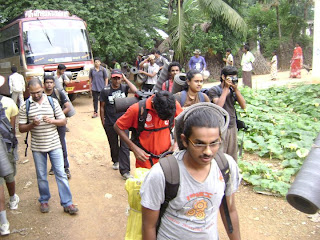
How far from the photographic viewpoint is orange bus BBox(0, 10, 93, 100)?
456 inches

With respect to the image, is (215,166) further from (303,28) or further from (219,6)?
(303,28)

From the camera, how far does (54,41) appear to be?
39.3 feet

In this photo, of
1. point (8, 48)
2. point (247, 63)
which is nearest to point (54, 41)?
point (8, 48)

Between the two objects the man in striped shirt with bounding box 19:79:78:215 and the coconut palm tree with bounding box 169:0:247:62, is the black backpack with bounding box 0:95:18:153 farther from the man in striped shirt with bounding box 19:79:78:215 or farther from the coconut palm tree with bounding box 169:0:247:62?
the coconut palm tree with bounding box 169:0:247:62

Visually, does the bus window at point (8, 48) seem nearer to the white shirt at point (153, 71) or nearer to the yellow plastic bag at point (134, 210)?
the white shirt at point (153, 71)

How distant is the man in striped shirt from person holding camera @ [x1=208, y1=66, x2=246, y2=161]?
2.05 m

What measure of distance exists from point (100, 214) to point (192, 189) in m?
2.98

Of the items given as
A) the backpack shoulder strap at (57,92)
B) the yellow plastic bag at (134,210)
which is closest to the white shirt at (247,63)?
the backpack shoulder strap at (57,92)

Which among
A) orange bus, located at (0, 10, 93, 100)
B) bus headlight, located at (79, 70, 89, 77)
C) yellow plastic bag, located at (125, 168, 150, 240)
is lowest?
yellow plastic bag, located at (125, 168, 150, 240)

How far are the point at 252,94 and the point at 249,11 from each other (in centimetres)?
1612

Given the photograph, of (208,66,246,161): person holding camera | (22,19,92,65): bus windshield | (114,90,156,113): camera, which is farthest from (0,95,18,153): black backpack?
(22,19,92,65): bus windshield

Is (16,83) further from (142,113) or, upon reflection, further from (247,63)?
(247,63)

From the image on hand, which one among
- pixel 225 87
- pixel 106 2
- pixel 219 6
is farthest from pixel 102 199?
pixel 219 6

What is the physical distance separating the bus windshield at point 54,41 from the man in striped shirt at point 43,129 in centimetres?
Answer: 800
